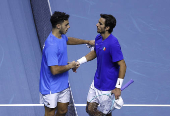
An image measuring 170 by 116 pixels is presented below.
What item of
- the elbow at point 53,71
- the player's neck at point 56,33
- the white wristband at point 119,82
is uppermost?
the player's neck at point 56,33

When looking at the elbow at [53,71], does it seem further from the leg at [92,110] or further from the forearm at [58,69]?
the leg at [92,110]

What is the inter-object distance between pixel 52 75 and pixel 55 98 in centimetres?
36

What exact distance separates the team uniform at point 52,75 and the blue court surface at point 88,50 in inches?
51.0

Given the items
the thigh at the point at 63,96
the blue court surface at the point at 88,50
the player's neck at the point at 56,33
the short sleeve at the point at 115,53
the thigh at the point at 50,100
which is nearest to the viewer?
the short sleeve at the point at 115,53

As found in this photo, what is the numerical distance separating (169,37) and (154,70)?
4.40ft

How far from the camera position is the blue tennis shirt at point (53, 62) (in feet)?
16.7

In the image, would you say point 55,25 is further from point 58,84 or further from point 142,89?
point 142,89

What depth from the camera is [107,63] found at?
5.25 meters

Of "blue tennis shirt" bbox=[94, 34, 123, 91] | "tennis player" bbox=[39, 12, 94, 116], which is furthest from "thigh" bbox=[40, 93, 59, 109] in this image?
"blue tennis shirt" bbox=[94, 34, 123, 91]

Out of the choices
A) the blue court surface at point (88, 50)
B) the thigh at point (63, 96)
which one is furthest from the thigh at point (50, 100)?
the blue court surface at point (88, 50)

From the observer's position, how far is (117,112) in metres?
6.75

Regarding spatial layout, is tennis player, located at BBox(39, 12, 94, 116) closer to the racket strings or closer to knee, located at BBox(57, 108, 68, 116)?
knee, located at BBox(57, 108, 68, 116)

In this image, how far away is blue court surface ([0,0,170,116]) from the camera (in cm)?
710

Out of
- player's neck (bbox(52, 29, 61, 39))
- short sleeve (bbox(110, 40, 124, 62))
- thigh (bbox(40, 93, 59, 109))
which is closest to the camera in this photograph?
short sleeve (bbox(110, 40, 124, 62))
